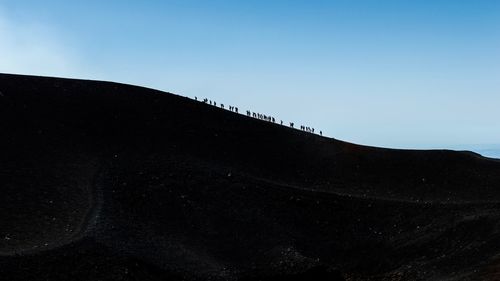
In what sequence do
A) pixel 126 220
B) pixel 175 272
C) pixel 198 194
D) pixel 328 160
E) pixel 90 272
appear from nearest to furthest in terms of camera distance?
pixel 90 272, pixel 175 272, pixel 126 220, pixel 198 194, pixel 328 160

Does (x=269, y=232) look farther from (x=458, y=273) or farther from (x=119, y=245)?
(x=458, y=273)

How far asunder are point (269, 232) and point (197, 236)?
13.6 feet

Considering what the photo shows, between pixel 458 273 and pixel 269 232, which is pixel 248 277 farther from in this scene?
pixel 458 273

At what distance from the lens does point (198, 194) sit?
33812 mm

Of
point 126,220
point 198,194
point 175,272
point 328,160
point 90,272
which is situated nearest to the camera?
point 90,272

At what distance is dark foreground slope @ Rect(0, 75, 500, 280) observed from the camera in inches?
1030

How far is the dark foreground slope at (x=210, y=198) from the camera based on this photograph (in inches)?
1030

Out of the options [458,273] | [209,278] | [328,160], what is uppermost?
[328,160]

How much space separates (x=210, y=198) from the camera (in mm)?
33594

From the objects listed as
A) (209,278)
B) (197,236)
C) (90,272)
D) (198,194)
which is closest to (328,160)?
(198,194)

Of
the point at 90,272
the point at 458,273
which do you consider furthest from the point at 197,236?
the point at 458,273

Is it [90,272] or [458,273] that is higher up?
[458,273]

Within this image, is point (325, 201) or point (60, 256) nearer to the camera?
point (60, 256)

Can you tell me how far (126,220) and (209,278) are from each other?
6410 millimetres
